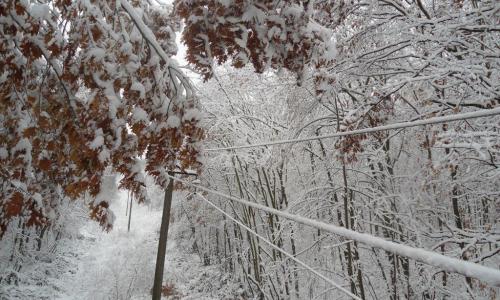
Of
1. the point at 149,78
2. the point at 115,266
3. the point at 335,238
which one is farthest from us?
the point at 115,266

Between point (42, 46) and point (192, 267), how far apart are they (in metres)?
18.9

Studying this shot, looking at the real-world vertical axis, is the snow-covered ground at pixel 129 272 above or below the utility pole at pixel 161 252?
below

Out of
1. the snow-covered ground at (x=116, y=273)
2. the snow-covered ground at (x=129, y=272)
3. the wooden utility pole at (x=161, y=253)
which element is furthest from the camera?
the snow-covered ground at (x=129, y=272)

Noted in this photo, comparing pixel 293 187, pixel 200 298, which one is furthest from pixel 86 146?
pixel 200 298

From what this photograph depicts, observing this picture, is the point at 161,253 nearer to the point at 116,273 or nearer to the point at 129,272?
the point at 116,273

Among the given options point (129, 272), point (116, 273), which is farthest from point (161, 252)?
point (129, 272)

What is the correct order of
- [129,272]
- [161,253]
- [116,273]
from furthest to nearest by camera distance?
[129,272] → [116,273] → [161,253]

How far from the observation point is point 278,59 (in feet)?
8.09

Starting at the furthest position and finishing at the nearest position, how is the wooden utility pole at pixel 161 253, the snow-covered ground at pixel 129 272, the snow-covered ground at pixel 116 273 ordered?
the snow-covered ground at pixel 129 272, the snow-covered ground at pixel 116 273, the wooden utility pole at pixel 161 253

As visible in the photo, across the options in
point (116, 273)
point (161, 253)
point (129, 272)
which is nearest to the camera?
point (161, 253)

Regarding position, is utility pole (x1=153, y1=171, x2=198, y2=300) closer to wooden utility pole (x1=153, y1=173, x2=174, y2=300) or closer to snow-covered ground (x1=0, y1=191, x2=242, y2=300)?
wooden utility pole (x1=153, y1=173, x2=174, y2=300)

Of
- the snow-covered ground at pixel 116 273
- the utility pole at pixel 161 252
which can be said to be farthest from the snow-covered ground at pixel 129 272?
the utility pole at pixel 161 252

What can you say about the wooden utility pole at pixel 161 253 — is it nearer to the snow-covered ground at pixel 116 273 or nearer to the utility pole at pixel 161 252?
the utility pole at pixel 161 252

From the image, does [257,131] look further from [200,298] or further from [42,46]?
[200,298]
